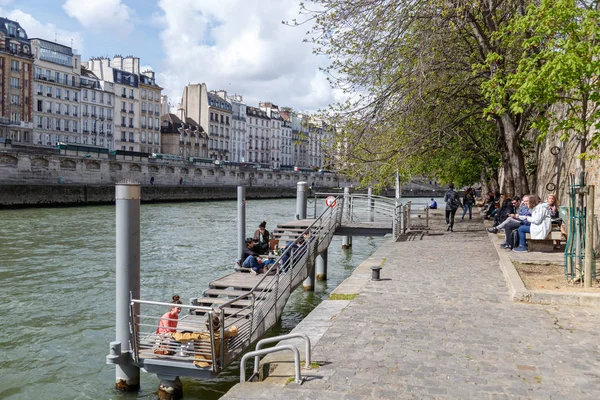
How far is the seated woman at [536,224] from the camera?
14.1 m

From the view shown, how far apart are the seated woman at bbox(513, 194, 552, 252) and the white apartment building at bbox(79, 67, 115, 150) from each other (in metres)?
76.9

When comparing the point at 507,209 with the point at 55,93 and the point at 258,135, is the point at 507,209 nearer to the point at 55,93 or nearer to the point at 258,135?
the point at 55,93

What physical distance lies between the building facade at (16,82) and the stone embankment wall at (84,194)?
20085mm

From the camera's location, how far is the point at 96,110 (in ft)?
282

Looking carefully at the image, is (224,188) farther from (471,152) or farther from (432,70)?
(432,70)

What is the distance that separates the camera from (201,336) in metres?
7.91

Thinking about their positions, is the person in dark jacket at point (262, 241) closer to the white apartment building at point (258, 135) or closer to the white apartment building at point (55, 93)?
the white apartment building at point (55, 93)

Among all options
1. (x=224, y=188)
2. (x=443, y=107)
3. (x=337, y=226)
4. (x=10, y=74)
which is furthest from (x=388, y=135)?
(x=10, y=74)

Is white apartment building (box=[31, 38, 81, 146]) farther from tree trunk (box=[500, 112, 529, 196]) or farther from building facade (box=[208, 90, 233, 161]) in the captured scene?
tree trunk (box=[500, 112, 529, 196])

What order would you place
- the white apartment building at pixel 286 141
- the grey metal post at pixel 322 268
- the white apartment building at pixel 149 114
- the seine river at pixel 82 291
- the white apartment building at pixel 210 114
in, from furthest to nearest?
the white apartment building at pixel 286 141 < the white apartment building at pixel 210 114 < the white apartment building at pixel 149 114 < the grey metal post at pixel 322 268 < the seine river at pixel 82 291

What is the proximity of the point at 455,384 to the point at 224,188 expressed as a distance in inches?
2856

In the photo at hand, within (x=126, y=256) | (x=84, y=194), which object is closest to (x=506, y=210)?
(x=126, y=256)

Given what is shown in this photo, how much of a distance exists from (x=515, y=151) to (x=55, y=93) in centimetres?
7243

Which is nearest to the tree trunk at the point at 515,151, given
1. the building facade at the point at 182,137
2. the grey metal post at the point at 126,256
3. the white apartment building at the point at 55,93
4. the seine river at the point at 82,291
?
the seine river at the point at 82,291
